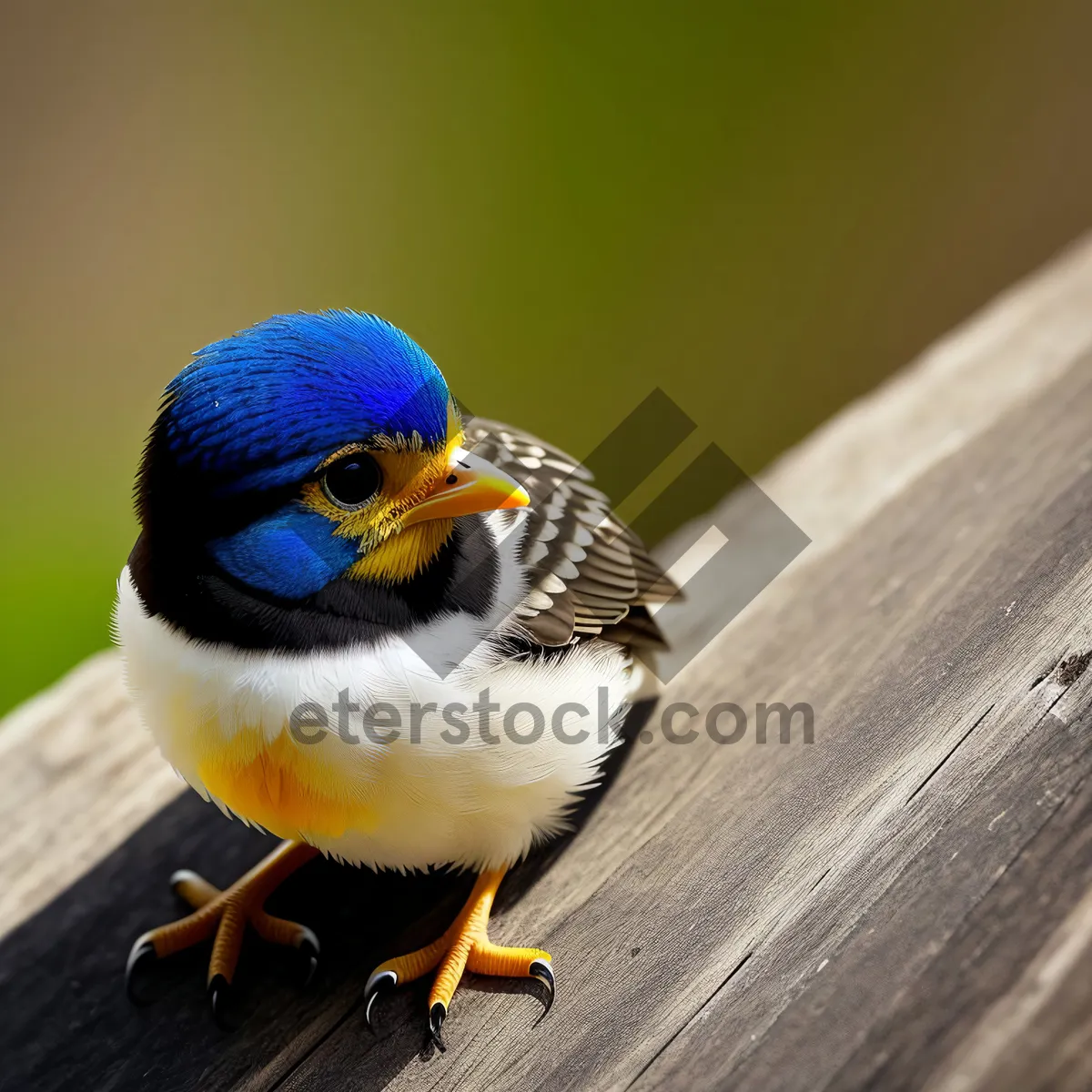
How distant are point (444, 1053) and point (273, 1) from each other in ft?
22.9

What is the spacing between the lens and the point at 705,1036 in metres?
A: 1.96

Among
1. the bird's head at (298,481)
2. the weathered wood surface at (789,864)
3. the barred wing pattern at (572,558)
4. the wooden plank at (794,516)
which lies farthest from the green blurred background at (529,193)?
the bird's head at (298,481)

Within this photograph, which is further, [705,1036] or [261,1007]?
[261,1007]

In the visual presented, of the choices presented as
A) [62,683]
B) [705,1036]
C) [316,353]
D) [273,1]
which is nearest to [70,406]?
[273,1]

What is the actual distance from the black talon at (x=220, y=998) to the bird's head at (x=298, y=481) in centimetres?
78

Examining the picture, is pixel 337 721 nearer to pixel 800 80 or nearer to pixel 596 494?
pixel 596 494

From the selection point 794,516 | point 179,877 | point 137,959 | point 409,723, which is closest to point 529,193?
point 794,516

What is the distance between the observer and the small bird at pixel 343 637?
7.36 feet

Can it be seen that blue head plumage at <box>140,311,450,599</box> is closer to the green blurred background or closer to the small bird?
the small bird

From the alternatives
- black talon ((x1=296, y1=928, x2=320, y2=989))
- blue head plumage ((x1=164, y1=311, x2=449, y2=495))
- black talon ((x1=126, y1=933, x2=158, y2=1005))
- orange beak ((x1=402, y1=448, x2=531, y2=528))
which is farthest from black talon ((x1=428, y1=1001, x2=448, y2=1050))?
blue head plumage ((x1=164, y1=311, x2=449, y2=495))

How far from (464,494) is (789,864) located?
102 centimetres

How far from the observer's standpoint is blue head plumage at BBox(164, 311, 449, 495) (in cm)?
219

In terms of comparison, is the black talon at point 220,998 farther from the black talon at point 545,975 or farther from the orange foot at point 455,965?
the black talon at point 545,975

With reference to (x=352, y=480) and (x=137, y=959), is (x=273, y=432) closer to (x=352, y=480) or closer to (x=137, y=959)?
(x=352, y=480)
